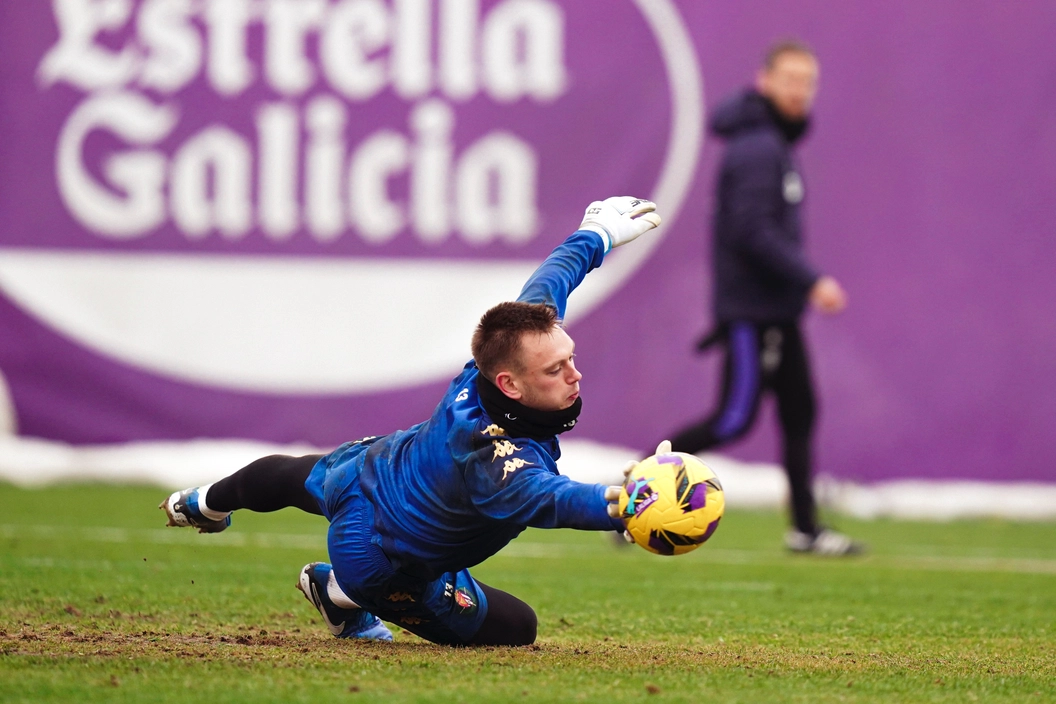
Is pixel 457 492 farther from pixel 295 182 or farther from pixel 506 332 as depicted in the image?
pixel 295 182

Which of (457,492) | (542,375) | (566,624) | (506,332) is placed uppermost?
(506,332)

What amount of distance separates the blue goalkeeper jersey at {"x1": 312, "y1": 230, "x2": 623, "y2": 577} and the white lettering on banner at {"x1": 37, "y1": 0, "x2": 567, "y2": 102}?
585 centimetres

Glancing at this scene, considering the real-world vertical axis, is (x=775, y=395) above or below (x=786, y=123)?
below

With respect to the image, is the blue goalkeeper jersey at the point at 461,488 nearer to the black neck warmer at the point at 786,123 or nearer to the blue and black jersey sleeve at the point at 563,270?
the blue and black jersey sleeve at the point at 563,270

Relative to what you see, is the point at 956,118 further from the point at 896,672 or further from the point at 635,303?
the point at 896,672

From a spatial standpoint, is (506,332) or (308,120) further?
(308,120)

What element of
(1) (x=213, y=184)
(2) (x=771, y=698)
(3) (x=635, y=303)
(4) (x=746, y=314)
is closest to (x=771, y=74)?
(4) (x=746, y=314)

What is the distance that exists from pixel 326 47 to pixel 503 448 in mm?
6946

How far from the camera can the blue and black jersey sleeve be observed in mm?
4641

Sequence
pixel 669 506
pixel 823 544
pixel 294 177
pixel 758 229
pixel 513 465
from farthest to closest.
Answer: pixel 294 177 → pixel 758 229 → pixel 823 544 → pixel 513 465 → pixel 669 506

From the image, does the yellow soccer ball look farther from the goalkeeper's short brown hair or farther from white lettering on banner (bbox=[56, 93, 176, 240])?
white lettering on banner (bbox=[56, 93, 176, 240])

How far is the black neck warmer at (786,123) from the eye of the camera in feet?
26.6

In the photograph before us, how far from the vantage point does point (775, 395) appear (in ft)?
25.9

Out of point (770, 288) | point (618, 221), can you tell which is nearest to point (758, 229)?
point (770, 288)
